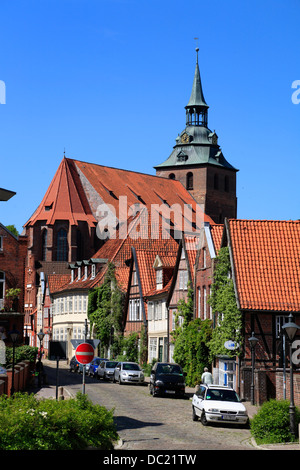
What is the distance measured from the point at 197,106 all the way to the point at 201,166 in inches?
353

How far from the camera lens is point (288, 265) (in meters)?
35.1

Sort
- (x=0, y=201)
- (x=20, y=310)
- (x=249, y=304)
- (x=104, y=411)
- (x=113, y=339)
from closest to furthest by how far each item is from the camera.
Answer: (x=0, y=201) < (x=104, y=411) < (x=249, y=304) < (x=20, y=310) < (x=113, y=339)

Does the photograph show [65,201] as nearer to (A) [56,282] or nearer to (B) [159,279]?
(A) [56,282]

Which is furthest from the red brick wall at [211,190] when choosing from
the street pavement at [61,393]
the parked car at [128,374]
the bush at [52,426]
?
the bush at [52,426]

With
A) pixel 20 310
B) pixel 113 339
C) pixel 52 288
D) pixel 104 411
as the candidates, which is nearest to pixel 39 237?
pixel 52 288

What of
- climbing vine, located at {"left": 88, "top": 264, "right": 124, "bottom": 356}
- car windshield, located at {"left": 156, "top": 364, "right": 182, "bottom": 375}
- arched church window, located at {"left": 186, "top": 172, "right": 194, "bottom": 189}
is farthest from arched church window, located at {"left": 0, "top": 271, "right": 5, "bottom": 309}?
arched church window, located at {"left": 186, "top": 172, "right": 194, "bottom": 189}

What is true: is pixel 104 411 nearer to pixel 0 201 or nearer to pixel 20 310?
pixel 0 201

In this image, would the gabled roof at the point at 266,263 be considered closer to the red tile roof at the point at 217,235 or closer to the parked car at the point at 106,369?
the red tile roof at the point at 217,235

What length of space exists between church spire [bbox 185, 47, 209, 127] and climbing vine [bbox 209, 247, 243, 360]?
83109mm

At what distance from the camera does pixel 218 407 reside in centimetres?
2266

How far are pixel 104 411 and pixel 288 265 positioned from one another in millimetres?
19722

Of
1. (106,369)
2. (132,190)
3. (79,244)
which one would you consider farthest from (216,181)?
(106,369)

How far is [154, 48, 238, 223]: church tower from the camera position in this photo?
384ft

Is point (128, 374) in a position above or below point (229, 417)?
above
